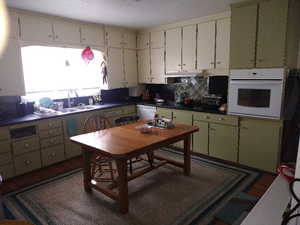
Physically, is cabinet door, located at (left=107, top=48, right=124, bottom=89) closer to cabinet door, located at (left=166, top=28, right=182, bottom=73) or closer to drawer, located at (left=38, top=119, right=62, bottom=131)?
cabinet door, located at (left=166, top=28, right=182, bottom=73)

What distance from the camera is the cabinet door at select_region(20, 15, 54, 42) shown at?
3.18 metres

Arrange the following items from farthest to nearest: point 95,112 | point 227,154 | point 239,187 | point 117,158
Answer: point 95,112, point 227,154, point 239,187, point 117,158

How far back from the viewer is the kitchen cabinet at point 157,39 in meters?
4.27

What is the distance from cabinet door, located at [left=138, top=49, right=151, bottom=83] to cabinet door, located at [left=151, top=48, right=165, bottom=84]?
147 mm

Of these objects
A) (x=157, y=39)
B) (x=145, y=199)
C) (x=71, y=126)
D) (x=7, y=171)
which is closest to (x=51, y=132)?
(x=71, y=126)

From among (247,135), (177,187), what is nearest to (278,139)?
(247,135)

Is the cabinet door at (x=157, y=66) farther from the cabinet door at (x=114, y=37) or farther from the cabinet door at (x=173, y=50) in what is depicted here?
the cabinet door at (x=114, y=37)

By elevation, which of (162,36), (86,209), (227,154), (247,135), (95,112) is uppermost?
(162,36)

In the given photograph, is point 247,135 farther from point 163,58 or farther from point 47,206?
point 47,206

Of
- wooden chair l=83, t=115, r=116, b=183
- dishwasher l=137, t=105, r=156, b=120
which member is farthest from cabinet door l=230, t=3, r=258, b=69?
wooden chair l=83, t=115, r=116, b=183

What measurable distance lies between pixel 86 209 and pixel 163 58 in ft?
10.2

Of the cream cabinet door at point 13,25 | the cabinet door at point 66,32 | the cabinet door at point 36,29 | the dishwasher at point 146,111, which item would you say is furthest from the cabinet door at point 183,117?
the cream cabinet door at point 13,25

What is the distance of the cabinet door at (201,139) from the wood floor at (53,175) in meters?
0.97

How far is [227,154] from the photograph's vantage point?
337 centimetres
